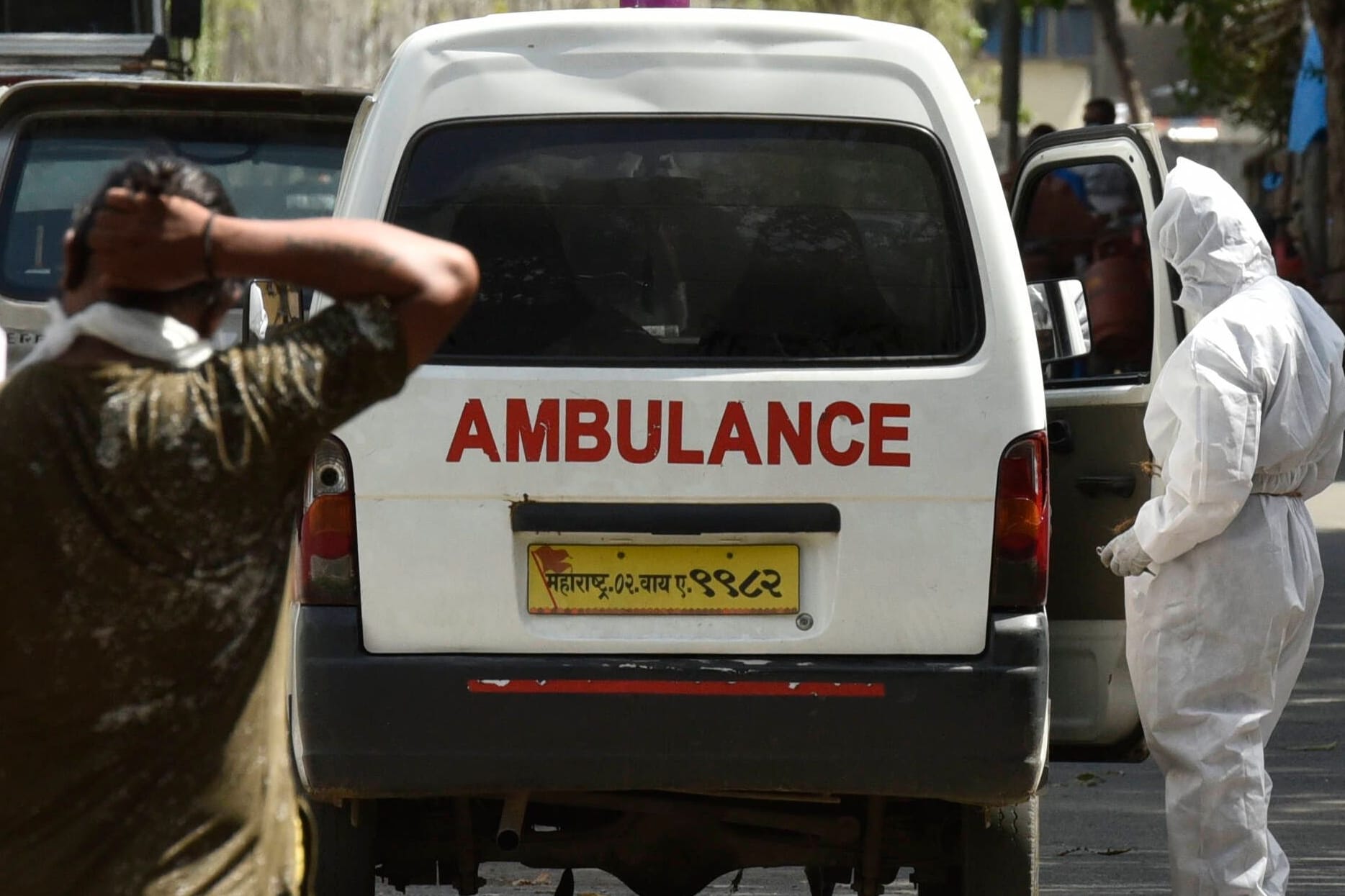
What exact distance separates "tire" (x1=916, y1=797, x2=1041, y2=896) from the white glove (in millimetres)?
708

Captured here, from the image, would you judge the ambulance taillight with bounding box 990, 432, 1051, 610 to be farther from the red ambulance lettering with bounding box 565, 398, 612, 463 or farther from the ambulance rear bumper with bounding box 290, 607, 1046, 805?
the red ambulance lettering with bounding box 565, 398, 612, 463

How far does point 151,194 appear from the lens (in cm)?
272

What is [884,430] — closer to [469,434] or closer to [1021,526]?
[1021,526]

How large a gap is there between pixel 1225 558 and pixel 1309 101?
59.7 ft

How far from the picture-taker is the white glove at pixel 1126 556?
18.2 ft

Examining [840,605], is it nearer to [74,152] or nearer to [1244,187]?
[74,152]

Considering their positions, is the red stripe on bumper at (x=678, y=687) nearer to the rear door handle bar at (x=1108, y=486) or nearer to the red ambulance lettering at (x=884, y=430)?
the red ambulance lettering at (x=884, y=430)

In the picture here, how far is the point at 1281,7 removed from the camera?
27188 millimetres

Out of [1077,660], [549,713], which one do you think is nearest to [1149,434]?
[1077,660]

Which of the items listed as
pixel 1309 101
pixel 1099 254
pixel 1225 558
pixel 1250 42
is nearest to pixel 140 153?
pixel 1225 558

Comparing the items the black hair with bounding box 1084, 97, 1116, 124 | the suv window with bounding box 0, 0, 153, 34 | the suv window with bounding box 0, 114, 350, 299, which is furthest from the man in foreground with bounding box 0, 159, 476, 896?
the black hair with bounding box 1084, 97, 1116, 124

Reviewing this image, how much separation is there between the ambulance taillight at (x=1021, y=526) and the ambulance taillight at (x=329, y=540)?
1295 mm

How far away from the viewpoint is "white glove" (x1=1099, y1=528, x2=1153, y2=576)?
5.56 m

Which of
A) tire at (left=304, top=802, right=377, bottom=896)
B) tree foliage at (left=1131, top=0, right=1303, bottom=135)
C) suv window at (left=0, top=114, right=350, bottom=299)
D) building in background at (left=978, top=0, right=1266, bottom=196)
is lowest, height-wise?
building in background at (left=978, top=0, right=1266, bottom=196)
